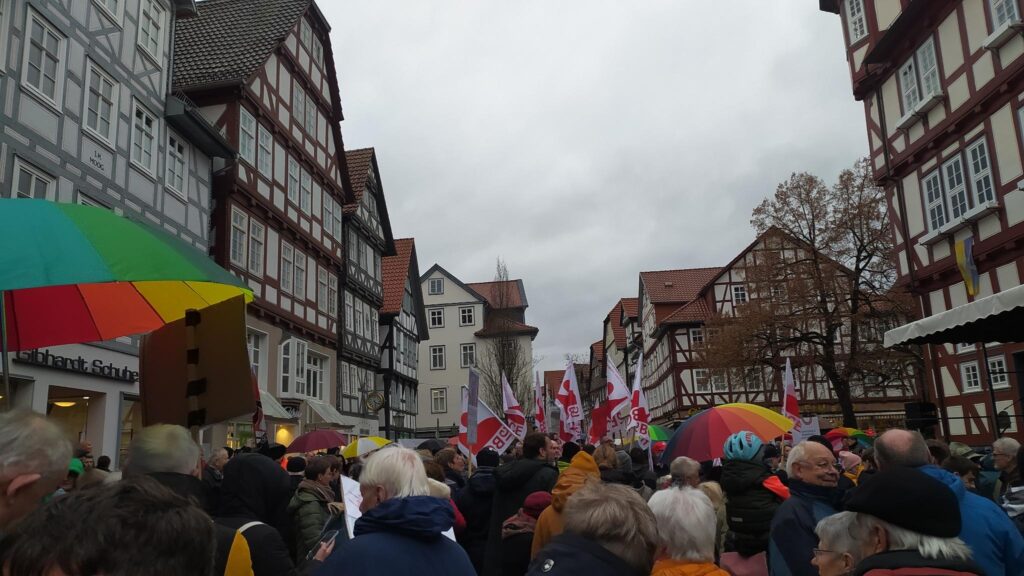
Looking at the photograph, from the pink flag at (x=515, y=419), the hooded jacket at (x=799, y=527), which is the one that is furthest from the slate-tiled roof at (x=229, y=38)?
the hooded jacket at (x=799, y=527)

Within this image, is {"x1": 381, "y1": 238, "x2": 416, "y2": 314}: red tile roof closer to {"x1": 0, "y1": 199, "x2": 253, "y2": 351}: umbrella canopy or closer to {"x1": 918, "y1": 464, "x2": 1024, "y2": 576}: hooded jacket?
{"x1": 0, "y1": 199, "x2": 253, "y2": 351}: umbrella canopy

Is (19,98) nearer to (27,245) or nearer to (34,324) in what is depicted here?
(34,324)

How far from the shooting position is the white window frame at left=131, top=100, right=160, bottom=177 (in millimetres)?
16422

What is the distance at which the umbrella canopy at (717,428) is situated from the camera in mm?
8516

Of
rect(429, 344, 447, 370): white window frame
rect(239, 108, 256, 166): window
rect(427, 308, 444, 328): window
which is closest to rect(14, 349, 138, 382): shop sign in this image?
rect(239, 108, 256, 166): window

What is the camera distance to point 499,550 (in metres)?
5.21

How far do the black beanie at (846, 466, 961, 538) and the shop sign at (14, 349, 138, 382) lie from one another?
12.7m

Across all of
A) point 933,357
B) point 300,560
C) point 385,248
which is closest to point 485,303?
point 385,248

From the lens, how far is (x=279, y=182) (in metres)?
23.9

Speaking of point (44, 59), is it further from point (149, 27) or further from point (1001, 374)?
point (1001, 374)

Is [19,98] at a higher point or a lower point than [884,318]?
higher

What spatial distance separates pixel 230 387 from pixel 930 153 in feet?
64.6

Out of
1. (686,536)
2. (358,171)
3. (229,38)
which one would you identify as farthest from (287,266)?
(686,536)

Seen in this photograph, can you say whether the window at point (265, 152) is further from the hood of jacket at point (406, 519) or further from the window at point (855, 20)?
the hood of jacket at point (406, 519)
